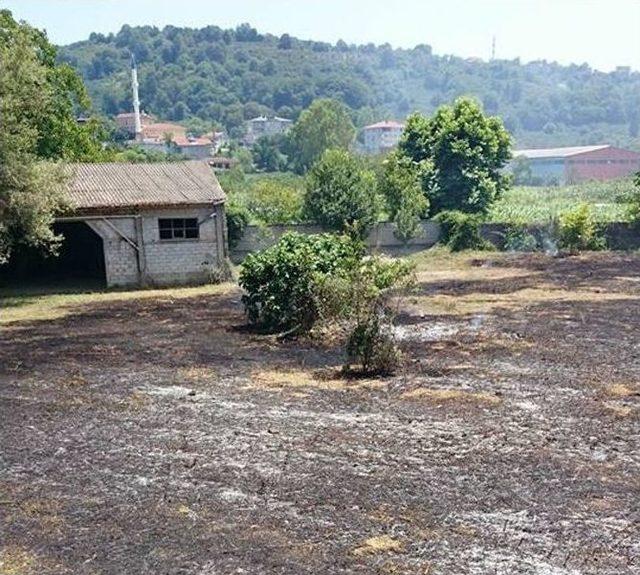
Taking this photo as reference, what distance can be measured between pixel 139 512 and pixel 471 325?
404 inches

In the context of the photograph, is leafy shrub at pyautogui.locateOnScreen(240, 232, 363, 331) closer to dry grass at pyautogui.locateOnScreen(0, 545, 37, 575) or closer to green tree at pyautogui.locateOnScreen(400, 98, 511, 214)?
dry grass at pyautogui.locateOnScreen(0, 545, 37, 575)

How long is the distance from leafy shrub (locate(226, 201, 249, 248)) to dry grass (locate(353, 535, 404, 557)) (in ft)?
79.5

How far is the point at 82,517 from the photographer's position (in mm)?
6395

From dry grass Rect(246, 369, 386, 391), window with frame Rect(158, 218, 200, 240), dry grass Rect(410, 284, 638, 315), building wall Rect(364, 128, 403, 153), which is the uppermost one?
building wall Rect(364, 128, 403, 153)

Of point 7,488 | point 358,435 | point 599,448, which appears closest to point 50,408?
point 7,488

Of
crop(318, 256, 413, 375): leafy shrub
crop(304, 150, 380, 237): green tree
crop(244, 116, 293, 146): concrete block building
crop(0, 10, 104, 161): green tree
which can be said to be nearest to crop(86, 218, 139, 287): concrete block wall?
crop(0, 10, 104, 161): green tree

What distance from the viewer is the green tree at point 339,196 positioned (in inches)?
1211

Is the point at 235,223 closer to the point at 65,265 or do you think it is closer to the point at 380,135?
the point at 65,265

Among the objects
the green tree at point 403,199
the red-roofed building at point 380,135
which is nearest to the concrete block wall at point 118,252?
the green tree at point 403,199

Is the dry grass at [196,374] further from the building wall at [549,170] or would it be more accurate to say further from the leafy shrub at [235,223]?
the building wall at [549,170]

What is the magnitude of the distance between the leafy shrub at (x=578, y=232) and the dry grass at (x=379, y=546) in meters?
27.0

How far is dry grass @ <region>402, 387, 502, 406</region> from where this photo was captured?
9773mm

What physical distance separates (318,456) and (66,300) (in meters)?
15.2

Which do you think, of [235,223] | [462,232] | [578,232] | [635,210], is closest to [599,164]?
[635,210]
